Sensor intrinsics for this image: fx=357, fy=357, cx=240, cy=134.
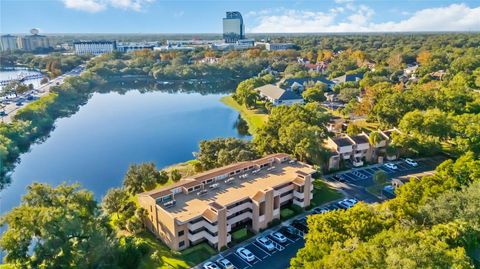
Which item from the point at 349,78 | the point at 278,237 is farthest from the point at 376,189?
the point at 349,78

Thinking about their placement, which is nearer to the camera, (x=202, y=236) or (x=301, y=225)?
(x=202, y=236)

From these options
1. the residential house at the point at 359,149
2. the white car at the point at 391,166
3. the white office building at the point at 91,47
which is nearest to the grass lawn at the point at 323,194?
the residential house at the point at 359,149

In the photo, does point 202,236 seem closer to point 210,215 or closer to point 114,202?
point 210,215

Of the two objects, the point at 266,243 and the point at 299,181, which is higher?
the point at 299,181

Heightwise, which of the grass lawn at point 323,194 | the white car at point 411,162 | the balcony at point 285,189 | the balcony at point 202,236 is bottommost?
the grass lawn at point 323,194

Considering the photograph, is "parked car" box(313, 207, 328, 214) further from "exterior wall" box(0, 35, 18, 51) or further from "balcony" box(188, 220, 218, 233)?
"exterior wall" box(0, 35, 18, 51)

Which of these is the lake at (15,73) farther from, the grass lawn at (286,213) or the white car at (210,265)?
the white car at (210,265)
